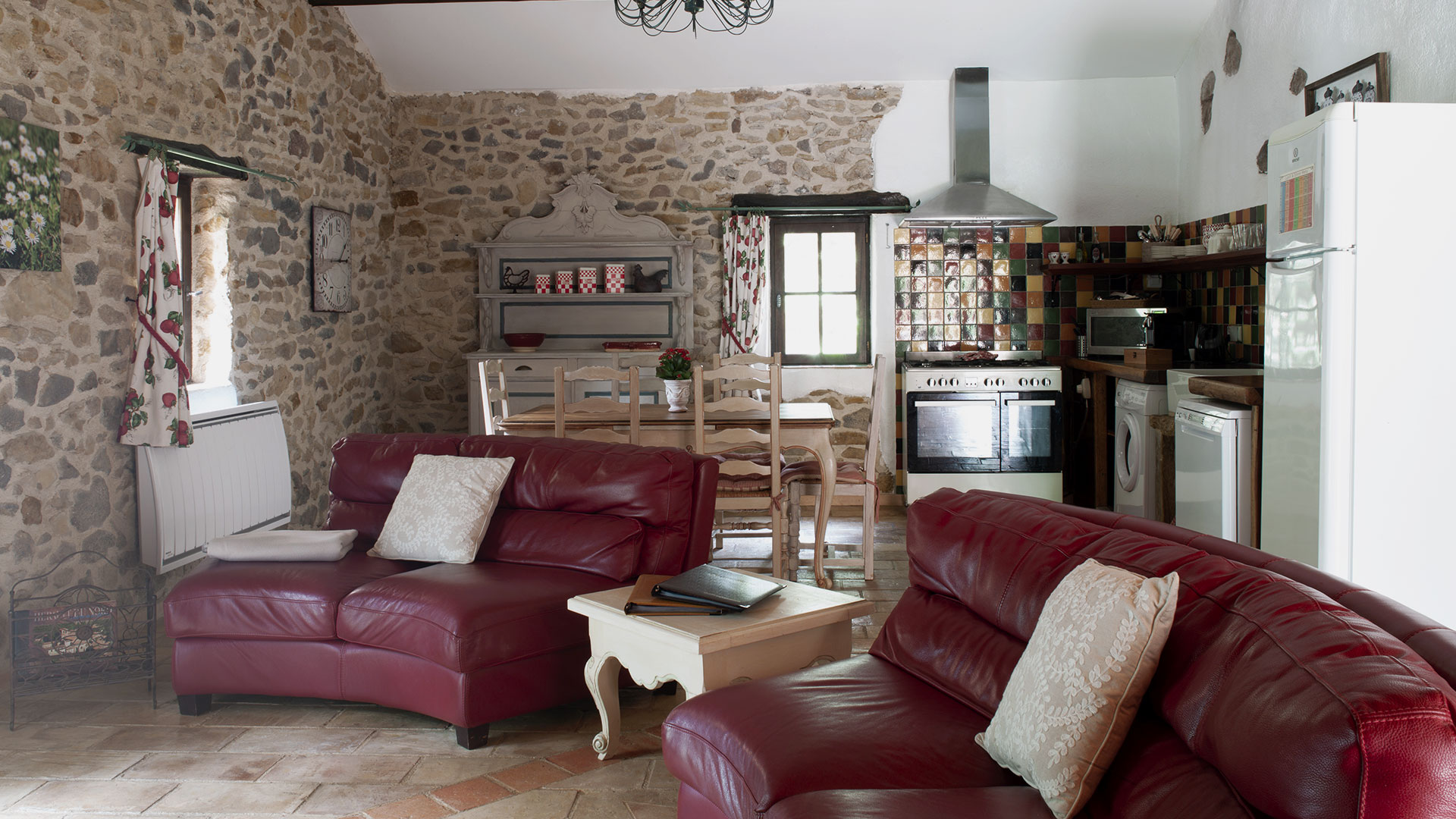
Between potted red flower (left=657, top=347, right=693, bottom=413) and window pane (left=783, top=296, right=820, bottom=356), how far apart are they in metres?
2.14

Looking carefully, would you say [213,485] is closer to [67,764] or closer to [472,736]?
[67,764]

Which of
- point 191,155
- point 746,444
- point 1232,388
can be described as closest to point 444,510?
point 746,444

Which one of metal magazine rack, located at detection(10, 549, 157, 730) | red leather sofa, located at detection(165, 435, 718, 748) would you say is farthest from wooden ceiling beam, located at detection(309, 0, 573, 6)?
metal magazine rack, located at detection(10, 549, 157, 730)

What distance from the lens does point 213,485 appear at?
4699 mm

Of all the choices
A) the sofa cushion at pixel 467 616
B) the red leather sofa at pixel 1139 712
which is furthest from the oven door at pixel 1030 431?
the red leather sofa at pixel 1139 712

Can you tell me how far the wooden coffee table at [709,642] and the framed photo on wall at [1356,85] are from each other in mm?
3205

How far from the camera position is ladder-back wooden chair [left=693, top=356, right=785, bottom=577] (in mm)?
4594

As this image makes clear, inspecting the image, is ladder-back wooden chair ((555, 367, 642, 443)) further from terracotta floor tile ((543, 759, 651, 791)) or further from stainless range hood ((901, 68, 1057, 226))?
stainless range hood ((901, 68, 1057, 226))

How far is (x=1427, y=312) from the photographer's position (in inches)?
125

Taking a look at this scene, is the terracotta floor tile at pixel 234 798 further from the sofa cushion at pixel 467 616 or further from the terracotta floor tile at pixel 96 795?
the sofa cushion at pixel 467 616

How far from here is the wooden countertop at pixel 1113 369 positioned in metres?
5.42

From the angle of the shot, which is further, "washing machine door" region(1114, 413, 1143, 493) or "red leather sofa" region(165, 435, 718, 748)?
"washing machine door" region(1114, 413, 1143, 493)

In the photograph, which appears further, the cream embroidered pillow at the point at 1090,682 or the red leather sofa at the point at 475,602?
the red leather sofa at the point at 475,602

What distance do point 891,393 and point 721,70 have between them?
8.01 feet
